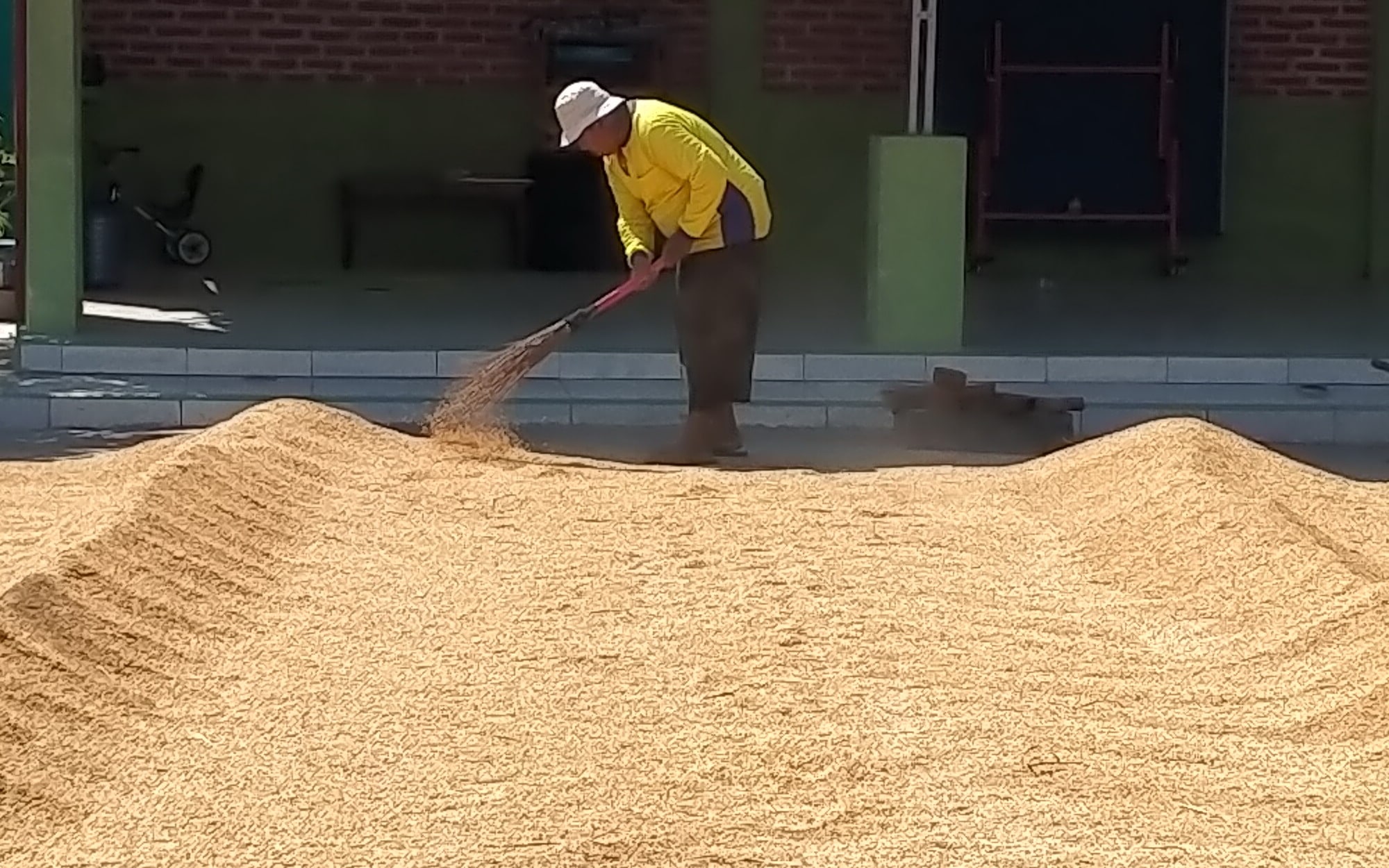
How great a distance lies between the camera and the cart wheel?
14188 millimetres

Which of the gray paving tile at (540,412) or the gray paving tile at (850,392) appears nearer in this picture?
the gray paving tile at (540,412)

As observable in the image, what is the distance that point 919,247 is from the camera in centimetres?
1090

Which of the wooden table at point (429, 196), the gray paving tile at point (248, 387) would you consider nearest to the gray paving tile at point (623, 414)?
the gray paving tile at point (248, 387)

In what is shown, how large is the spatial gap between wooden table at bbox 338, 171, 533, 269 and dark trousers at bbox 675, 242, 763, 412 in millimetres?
5574

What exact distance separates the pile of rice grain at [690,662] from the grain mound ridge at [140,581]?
0.01m

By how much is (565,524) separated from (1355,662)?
105 inches

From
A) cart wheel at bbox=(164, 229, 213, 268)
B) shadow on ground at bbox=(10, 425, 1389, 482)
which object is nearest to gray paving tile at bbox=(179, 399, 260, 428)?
shadow on ground at bbox=(10, 425, 1389, 482)

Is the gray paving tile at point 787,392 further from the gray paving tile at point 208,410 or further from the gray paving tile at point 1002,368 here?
the gray paving tile at point 208,410

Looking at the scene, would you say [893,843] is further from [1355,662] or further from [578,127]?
[578,127]

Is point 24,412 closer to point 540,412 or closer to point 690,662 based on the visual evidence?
point 540,412

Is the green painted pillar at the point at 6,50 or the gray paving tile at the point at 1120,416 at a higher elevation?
the green painted pillar at the point at 6,50

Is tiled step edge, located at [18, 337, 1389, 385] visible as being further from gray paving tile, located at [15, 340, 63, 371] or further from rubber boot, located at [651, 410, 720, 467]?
rubber boot, located at [651, 410, 720, 467]

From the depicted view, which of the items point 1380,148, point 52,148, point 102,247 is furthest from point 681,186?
point 1380,148

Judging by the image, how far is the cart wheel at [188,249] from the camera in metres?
14.2
